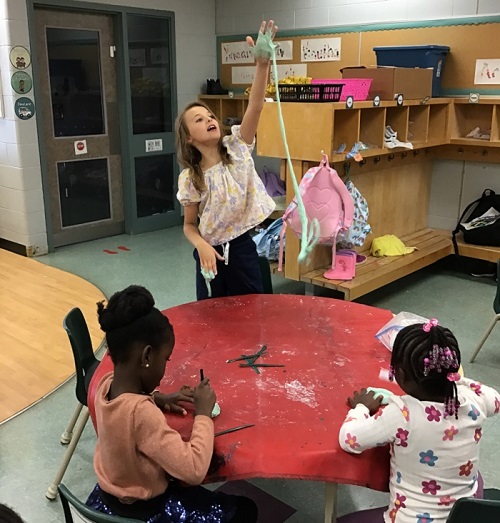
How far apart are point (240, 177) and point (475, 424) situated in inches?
55.4

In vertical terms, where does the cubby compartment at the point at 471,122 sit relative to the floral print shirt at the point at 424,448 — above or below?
above

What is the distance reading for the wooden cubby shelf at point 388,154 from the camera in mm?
3875

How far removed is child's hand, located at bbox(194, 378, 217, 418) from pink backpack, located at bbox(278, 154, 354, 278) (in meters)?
2.30

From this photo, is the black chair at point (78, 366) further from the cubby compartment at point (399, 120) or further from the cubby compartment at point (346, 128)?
the cubby compartment at point (399, 120)

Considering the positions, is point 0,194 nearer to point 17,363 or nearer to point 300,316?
point 17,363

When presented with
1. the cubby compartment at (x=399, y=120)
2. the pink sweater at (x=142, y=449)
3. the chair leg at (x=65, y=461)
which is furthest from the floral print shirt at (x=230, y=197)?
the cubby compartment at (x=399, y=120)

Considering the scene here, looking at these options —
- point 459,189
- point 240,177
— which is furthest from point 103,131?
point 240,177

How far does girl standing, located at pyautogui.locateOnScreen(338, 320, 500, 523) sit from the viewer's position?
1.40 metres

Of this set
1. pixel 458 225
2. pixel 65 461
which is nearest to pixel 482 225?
pixel 458 225

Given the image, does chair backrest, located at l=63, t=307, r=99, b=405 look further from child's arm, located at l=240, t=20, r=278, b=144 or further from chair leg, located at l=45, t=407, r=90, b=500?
child's arm, located at l=240, t=20, r=278, b=144

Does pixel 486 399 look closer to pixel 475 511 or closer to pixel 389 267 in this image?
pixel 475 511

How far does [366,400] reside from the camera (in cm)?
159

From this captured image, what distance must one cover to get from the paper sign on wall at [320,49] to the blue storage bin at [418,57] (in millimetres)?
918

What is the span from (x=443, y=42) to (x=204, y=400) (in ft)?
14.3
